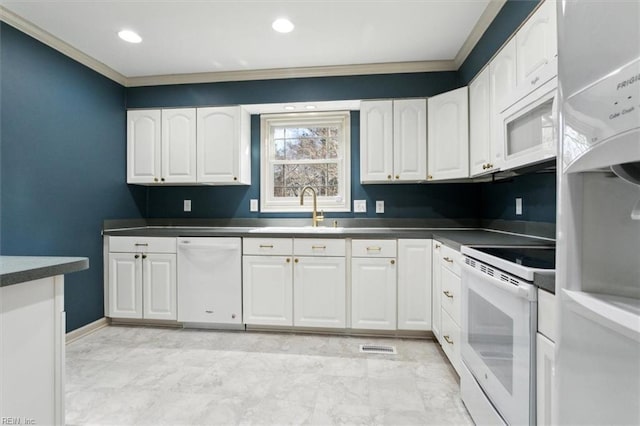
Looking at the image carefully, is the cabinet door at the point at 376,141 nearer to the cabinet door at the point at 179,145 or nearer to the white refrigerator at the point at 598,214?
the cabinet door at the point at 179,145

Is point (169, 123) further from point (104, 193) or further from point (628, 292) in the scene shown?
point (628, 292)

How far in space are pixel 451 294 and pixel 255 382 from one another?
1410 mm

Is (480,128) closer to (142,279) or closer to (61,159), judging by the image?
(142,279)

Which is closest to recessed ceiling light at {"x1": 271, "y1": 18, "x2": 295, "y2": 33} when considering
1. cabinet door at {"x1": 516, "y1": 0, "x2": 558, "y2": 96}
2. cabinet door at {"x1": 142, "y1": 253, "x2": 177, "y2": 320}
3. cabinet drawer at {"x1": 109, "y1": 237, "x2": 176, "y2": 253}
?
cabinet door at {"x1": 516, "y1": 0, "x2": 558, "y2": 96}

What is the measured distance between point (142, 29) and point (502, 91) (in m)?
2.65

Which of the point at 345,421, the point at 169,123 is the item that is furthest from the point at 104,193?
the point at 345,421

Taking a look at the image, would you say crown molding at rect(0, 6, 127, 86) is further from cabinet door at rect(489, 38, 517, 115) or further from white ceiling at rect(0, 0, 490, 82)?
cabinet door at rect(489, 38, 517, 115)

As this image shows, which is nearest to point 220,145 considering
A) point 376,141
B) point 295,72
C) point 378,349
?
point 295,72

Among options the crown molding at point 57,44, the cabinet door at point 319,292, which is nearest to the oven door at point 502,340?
the cabinet door at point 319,292

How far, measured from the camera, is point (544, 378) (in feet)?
3.29

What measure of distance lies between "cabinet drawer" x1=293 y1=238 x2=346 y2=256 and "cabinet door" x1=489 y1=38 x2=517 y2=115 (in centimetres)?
147

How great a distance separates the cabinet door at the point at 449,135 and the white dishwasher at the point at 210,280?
1.91 m

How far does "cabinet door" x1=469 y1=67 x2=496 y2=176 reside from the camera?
212cm

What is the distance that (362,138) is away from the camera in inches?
114
